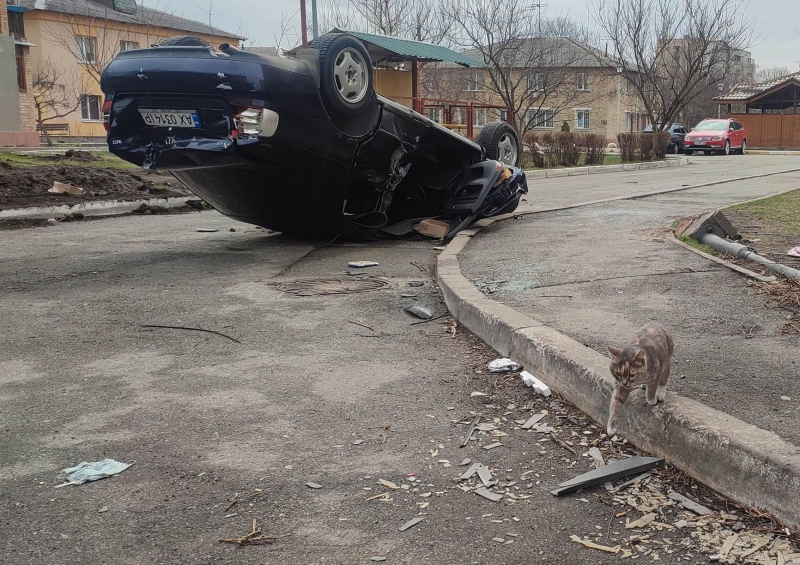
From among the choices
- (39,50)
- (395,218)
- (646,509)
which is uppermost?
(39,50)

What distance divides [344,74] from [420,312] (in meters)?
2.81

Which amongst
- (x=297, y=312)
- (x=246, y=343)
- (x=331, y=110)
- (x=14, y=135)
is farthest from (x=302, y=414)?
(x=14, y=135)

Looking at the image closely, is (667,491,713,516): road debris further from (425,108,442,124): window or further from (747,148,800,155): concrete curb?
(747,148,800,155): concrete curb

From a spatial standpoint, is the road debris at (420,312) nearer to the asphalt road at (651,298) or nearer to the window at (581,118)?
the asphalt road at (651,298)

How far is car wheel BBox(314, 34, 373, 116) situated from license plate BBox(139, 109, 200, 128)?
1.19 m

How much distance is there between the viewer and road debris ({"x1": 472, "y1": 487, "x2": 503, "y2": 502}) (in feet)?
9.43

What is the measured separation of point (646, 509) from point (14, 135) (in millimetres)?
27046

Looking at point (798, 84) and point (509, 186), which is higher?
point (798, 84)

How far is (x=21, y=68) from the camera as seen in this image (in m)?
34.2

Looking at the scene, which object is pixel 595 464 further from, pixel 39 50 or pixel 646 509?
pixel 39 50

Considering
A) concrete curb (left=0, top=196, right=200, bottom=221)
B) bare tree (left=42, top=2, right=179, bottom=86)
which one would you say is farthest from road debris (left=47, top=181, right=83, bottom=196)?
bare tree (left=42, top=2, right=179, bottom=86)

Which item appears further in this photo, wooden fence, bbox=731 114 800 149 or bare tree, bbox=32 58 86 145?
wooden fence, bbox=731 114 800 149

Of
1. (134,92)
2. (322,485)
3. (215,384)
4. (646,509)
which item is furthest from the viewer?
(134,92)

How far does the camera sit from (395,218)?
31.4 feet
